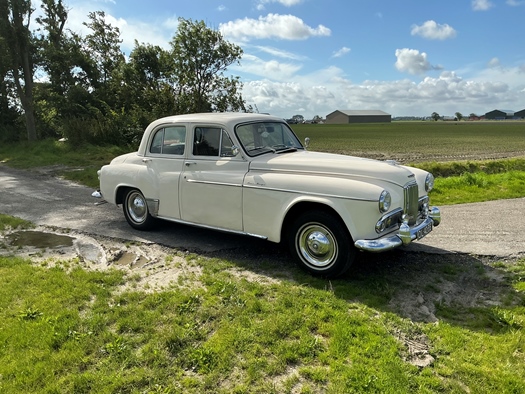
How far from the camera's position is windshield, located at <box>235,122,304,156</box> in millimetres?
5305

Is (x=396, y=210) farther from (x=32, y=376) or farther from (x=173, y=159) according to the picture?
(x=32, y=376)

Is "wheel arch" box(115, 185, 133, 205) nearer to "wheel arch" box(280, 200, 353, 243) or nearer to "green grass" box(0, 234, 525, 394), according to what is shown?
"green grass" box(0, 234, 525, 394)

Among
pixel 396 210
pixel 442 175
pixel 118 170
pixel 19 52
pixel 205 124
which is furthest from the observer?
pixel 19 52

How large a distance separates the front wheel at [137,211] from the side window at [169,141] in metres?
0.90

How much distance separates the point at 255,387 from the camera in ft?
8.84

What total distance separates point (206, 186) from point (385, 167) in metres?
2.42

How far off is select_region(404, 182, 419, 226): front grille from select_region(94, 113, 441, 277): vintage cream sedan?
2cm

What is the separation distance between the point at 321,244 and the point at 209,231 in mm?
2624

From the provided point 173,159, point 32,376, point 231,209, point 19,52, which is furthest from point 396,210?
point 19,52

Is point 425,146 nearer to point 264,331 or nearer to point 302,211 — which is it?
point 302,211

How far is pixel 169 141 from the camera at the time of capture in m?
6.02

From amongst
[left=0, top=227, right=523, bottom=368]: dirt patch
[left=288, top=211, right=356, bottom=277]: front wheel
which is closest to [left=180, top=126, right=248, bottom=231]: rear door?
[left=0, top=227, right=523, bottom=368]: dirt patch

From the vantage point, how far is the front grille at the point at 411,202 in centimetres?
456

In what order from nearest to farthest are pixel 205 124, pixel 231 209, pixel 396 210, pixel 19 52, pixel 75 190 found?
pixel 396 210 → pixel 231 209 → pixel 205 124 → pixel 75 190 → pixel 19 52
